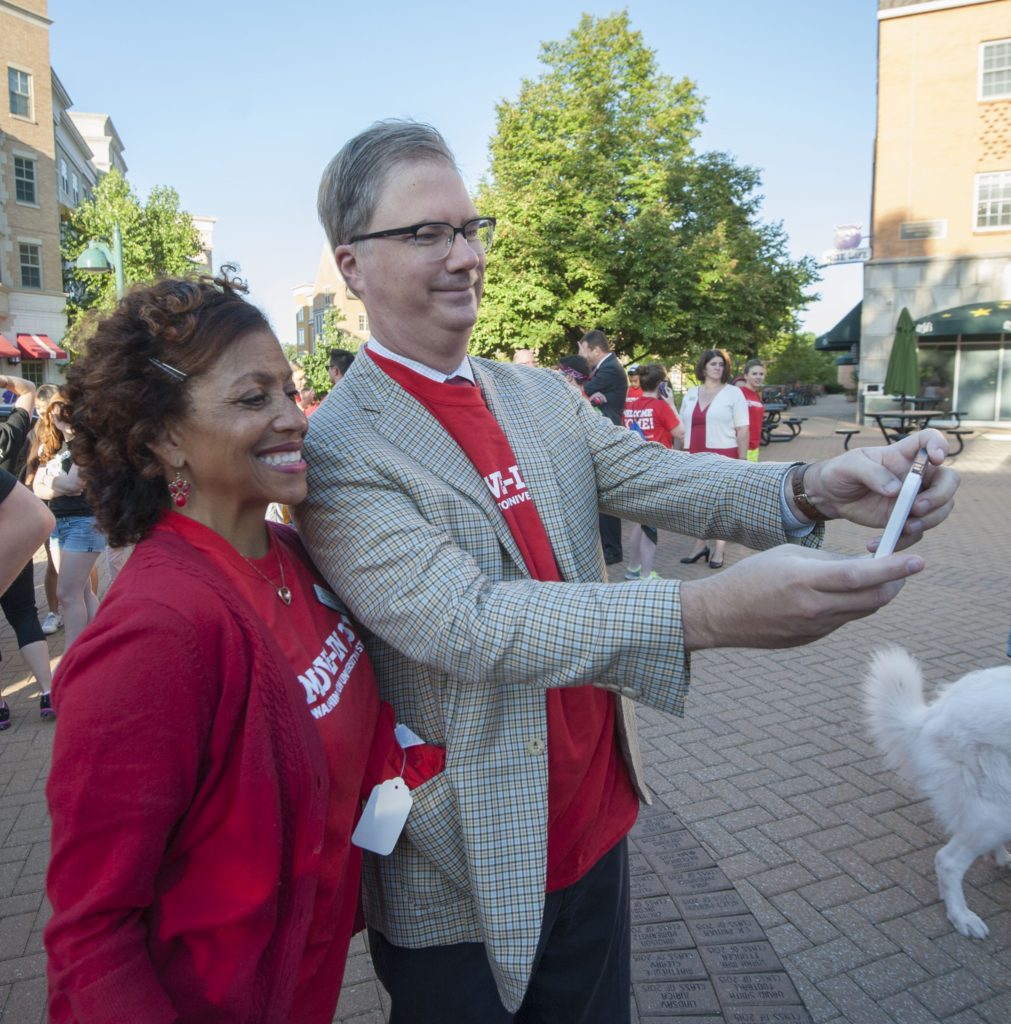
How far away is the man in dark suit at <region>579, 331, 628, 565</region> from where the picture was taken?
844 centimetres

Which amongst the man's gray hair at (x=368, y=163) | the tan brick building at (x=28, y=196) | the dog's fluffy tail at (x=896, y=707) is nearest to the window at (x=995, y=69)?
the dog's fluffy tail at (x=896, y=707)

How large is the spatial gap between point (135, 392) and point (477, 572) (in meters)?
0.66

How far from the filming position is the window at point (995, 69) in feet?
73.9

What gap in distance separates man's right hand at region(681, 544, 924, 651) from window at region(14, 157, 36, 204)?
40.6 m

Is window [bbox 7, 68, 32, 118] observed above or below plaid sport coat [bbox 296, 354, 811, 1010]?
above

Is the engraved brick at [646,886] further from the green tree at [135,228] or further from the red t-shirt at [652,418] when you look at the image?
the green tree at [135,228]

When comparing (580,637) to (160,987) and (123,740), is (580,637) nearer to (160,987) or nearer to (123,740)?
(123,740)

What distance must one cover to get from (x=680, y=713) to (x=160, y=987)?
0.85m

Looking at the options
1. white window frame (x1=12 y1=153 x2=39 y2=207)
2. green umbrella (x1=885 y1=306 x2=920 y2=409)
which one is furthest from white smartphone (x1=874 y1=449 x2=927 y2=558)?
white window frame (x1=12 y1=153 x2=39 y2=207)

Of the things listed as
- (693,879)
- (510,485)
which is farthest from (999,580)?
(510,485)

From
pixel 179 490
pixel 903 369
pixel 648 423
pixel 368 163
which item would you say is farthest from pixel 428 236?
pixel 903 369

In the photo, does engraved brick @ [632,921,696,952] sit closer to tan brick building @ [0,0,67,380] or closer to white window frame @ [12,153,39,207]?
tan brick building @ [0,0,67,380]

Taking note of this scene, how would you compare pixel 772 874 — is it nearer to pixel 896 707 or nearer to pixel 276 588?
pixel 896 707

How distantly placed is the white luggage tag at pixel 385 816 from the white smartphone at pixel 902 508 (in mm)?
906
